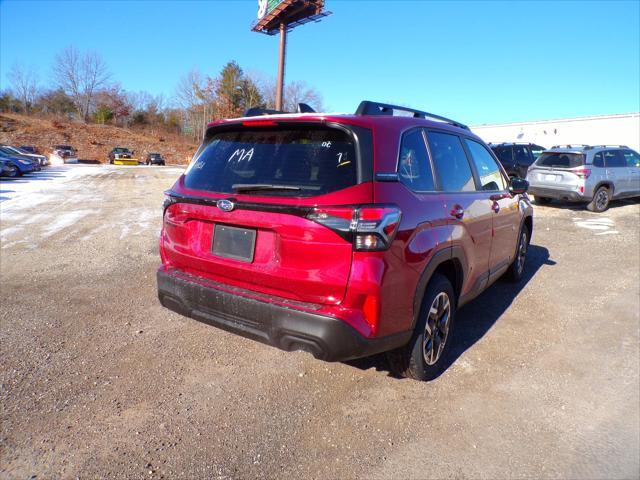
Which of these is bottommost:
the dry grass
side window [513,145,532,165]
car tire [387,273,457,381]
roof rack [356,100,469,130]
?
car tire [387,273,457,381]

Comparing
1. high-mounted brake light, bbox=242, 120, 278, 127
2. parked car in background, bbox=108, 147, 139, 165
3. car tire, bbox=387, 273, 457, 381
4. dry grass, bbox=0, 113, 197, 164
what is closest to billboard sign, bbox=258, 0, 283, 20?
parked car in background, bbox=108, 147, 139, 165

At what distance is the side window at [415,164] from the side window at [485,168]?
3.57 ft

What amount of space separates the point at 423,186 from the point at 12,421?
292cm

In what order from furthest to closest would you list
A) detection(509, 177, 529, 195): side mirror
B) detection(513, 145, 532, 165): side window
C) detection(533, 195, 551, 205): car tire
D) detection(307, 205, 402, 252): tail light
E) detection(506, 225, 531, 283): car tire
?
detection(513, 145, 532, 165): side window
detection(533, 195, 551, 205): car tire
detection(506, 225, 531, 283): car tire
detection(509, 177, 529, 195): side mirror
detection(307, 205, 402, 252): tail light

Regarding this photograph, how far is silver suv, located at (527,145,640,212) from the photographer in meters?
11.0

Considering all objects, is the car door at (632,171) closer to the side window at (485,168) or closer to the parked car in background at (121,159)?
the side window at (485,168)

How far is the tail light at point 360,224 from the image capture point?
7.75ft

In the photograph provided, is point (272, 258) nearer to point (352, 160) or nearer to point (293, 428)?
point (352, 160)

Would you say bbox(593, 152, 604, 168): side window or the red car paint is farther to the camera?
bbox(593, 152, 604, 168): side window

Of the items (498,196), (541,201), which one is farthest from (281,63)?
(498,196)

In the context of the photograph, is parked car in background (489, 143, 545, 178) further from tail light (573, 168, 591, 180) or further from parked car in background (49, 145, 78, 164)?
parked car in background (49, 145, 78, 164)

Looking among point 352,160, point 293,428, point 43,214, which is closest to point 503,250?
point 352,160

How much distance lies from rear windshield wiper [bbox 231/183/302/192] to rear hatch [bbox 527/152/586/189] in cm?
1081

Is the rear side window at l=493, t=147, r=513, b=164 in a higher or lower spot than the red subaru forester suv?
higher
